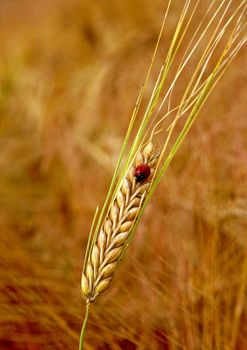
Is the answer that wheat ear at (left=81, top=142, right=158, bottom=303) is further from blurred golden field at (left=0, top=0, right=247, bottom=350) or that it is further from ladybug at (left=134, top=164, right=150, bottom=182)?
blurred golden field at (left=0, top=0, right=247, bottom=350)

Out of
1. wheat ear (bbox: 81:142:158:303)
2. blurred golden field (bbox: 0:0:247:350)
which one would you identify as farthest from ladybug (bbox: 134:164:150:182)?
blurred golden field (bbox: 0:0:247:350)

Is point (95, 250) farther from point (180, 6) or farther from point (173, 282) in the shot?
point (180, 6)

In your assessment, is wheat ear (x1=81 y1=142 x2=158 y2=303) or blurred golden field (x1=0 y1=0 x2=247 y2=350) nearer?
wheat ear (x1=81 y1=142 x2=158 y2=303)

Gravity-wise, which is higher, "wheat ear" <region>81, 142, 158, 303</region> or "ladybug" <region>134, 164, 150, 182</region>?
"ladybug" <region>134, 164, 150, 182</region>

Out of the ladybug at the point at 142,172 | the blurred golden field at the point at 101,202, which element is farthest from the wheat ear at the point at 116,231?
the blurred golden field at the point at 101,202

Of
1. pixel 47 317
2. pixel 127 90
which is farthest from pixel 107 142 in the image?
pixel 47 317

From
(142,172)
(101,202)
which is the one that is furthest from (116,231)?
(101,202)
